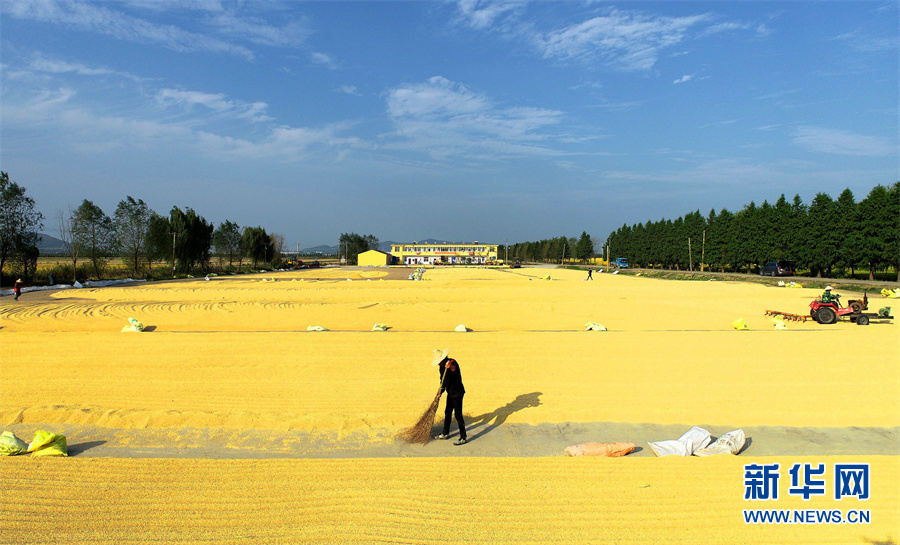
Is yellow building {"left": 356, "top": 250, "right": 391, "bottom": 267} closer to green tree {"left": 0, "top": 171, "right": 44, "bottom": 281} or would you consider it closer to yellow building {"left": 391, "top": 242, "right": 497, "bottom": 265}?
yellow building {"left": 391, "top": 242, "right": 497, "bottom": 265}

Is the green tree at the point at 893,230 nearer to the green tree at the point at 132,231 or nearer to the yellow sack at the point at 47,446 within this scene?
the yellow sack at the point at 47,446

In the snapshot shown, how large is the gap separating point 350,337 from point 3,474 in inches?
343

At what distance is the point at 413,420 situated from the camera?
24.8 ft

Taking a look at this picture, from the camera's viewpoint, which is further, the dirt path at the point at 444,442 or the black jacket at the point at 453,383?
the black jacket at the point at 453,383

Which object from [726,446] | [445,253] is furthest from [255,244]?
[726,446]

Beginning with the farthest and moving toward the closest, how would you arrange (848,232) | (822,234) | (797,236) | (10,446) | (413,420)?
(797,236) → (822,234) → (848,232) → (413,420) → (10,446)

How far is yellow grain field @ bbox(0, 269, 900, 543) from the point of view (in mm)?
4609

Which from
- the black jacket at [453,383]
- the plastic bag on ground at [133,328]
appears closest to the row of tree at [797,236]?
the black jacket at [453,383]

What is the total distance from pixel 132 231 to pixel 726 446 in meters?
49.5

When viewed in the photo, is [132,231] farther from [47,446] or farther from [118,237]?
[47,446]

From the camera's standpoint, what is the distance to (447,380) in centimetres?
665

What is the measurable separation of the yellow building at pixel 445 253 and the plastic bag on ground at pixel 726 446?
111763mm

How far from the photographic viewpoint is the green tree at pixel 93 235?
120ft

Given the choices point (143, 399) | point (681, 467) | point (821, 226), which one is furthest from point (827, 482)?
point (821, 226)
